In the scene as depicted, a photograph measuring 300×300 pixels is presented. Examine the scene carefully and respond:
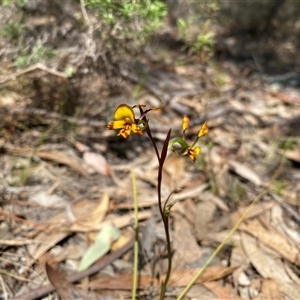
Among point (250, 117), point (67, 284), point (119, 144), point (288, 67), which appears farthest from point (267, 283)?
point (288, 67)

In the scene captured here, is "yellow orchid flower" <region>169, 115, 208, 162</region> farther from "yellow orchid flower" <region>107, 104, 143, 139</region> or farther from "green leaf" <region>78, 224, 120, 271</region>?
"green leaf" <region>78, 224, 120, 271</region>

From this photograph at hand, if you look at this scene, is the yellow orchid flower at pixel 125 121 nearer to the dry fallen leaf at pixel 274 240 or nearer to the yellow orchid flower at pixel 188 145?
the yellow orchid flower at pixel 188 145

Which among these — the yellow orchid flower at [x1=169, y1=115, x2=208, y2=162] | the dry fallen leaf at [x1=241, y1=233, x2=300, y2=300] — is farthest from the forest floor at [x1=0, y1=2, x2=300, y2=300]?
the yellow orchid flower at [x1=169, y1=115, x2=208, y2=162]

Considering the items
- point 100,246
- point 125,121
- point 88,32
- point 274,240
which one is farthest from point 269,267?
point 88,32

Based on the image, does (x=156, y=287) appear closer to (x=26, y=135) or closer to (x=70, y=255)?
(x=70, y=255)

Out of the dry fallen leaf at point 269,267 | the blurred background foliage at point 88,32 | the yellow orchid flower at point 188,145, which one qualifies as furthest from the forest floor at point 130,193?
the yellow orchid flower at point 188,145
